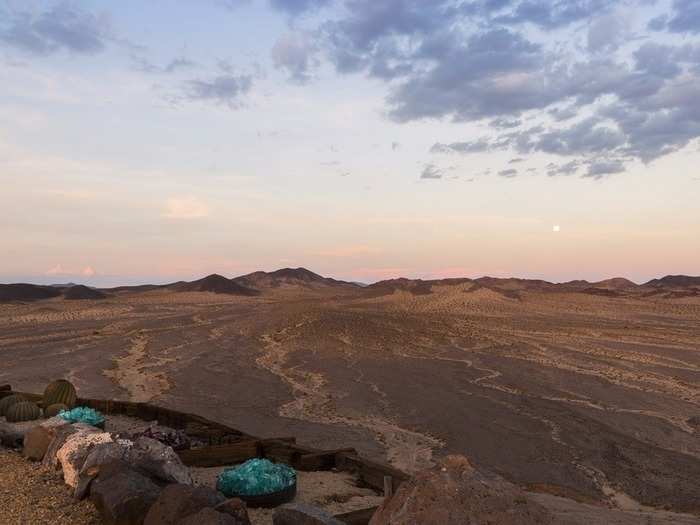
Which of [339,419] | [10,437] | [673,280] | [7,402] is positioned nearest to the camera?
[10,437]

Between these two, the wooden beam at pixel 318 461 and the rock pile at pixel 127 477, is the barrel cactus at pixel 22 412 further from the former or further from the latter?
the wooden beam at pixel 318 461

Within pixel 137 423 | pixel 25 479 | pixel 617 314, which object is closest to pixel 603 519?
pixel 25 479

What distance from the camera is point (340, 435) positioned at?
13.6 meters

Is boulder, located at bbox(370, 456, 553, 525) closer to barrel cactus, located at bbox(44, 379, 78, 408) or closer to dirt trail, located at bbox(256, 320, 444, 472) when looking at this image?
dirt trail, located at bbox(256, 320, 444, 472)

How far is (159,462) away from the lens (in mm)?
7754

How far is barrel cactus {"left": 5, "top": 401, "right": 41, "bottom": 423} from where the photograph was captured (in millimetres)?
12812

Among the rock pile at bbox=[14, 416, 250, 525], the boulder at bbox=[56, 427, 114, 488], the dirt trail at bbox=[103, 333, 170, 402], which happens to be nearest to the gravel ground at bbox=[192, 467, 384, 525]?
the rock pile at bbox=[14, 416, 250, 525]

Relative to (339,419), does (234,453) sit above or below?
above

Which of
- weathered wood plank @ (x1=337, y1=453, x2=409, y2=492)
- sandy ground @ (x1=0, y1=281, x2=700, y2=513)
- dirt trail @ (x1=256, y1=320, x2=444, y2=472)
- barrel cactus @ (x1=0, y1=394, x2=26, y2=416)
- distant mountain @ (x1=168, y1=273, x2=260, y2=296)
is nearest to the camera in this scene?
weathered wood plank @ (x1=337, y1=453, x2=409, y2=492)

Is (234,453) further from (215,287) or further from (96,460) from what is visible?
(215,287)

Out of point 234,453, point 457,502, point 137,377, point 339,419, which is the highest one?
point 457,502

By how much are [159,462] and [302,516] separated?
2678 millimetres

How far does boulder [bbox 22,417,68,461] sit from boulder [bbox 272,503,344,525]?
4.93 m

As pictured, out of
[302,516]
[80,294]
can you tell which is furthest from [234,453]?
[80,294]
